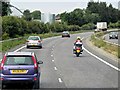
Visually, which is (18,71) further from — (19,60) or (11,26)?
(11,26)

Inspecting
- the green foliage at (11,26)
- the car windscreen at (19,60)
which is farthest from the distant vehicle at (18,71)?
the green foliage at (11,26)

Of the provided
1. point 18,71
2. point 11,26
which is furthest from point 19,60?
point 11,26

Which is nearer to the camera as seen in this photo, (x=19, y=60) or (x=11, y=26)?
(x=19, y=60)

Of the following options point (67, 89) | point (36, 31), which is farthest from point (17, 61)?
point (36, 31)

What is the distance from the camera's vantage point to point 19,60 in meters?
16.2

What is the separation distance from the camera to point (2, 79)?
15.9m

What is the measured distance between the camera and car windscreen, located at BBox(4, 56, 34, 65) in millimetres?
16062

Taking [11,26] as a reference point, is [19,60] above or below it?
above

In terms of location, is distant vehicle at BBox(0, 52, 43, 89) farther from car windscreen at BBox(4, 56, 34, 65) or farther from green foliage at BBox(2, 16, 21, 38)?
green foliage at BBox(2, 16, 21, 38)

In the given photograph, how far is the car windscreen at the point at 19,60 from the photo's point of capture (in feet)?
52.7

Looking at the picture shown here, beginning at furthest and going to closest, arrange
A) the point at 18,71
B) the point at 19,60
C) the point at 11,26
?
the point at 11,26, the point at 19,60, the point at 18,71

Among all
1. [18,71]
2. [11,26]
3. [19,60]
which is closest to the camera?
[18,71]

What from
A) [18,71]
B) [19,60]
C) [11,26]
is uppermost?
[19,60]

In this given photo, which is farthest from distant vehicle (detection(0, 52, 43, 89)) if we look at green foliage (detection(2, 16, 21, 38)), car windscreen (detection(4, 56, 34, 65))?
green foliage (detection(2, 16, 21, 38))
